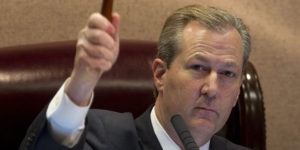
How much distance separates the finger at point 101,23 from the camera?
932 millimetres

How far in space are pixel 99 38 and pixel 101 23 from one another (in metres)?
0.05

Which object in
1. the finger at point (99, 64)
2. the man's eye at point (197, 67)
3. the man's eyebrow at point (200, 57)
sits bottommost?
the man's eye at point (197, 67)

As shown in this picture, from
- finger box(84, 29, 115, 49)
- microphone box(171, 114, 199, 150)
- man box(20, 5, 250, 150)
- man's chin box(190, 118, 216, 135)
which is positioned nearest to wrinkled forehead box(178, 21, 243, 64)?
man box(20, 5, 250, 150)

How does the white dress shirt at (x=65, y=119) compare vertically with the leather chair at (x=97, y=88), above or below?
above

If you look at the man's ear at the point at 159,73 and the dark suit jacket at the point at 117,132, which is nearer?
the dark suit jacket at the point at 117,132

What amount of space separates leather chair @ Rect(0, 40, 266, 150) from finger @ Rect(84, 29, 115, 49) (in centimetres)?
75

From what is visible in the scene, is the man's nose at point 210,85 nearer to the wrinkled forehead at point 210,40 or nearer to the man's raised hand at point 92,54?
the wrinkled forehead at point 210,40

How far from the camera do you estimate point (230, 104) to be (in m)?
1.60

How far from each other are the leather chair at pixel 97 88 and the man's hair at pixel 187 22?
215 millimetres

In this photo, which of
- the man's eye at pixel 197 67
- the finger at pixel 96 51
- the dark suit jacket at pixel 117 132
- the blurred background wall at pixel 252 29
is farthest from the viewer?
the blurred background wall at pixel 252 29

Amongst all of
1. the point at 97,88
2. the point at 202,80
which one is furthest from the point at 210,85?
the point at 97,88

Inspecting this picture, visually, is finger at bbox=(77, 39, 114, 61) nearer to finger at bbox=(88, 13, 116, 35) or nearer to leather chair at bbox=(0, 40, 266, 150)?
finger at bbox=(88, 13, 116, 35)

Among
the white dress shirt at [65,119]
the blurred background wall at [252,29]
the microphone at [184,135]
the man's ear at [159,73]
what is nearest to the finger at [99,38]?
the white dress shirt at [65,119]

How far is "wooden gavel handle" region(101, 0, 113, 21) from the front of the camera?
87 centimetres
